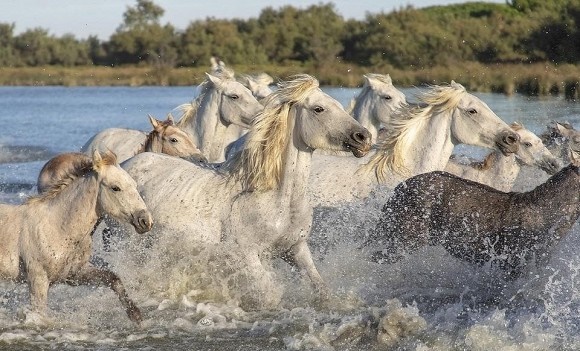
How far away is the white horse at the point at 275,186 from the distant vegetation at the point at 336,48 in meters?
20.7

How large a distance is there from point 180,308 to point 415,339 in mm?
1805

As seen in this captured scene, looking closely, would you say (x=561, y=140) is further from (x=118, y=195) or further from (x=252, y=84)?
(x=118, y=195)

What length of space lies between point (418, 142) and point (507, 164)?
1.55 meters

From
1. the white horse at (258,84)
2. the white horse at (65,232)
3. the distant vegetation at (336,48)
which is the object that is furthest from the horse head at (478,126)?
the distant vegetation at (336,48)

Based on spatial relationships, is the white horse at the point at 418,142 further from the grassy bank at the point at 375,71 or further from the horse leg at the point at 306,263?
the grassy bank at the point at 375,71

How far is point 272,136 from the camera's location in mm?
7195

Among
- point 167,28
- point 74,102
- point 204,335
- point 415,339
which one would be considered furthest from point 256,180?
point 167,28

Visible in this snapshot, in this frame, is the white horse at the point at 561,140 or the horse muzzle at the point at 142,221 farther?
the white horse at the point at 561,140

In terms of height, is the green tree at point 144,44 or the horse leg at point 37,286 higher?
the horse leg at point 37,286

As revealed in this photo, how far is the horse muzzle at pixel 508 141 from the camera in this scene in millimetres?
8492

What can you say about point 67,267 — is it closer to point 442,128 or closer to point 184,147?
point 184,147

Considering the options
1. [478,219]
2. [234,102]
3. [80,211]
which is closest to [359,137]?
[478,219]

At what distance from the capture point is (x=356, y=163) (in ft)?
30.2

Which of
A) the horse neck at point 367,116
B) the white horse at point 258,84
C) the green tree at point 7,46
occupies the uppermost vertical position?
the white horse at point 258,84
